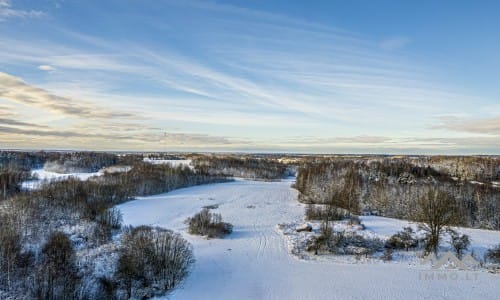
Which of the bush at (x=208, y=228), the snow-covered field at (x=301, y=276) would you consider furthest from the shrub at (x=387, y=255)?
the bush at (x=208, y=228)

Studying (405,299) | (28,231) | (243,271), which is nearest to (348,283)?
(405,299)

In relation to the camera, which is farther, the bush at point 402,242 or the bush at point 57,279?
the bush at point 402,242

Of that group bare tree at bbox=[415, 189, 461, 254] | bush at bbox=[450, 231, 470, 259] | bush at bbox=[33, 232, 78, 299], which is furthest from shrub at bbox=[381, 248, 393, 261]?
bush at bbox=[33, 232, 78, 299]

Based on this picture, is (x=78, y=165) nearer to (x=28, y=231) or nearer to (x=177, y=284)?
(x=28, y=231)

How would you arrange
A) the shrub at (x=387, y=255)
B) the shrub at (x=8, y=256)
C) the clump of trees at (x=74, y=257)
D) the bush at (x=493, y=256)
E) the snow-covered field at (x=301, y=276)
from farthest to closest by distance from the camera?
the shrub at (x=387, y=255), the bush at (x=493, y=256), the shrub at (x=8, y=256), the snow-covered field at (x=301, y=276), the clump of trees at (x=74, y=257)

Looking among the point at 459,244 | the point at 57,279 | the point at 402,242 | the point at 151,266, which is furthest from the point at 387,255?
the point at 57,279

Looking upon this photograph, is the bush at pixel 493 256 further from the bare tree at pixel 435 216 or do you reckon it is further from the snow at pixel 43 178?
the snow at pixel 43 178

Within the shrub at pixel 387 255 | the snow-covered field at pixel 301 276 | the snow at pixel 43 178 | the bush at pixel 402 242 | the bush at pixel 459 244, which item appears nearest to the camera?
the snow-covered field at pixel 301 276

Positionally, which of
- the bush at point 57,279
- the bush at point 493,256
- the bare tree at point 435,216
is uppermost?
the bare tree at point 435,216
